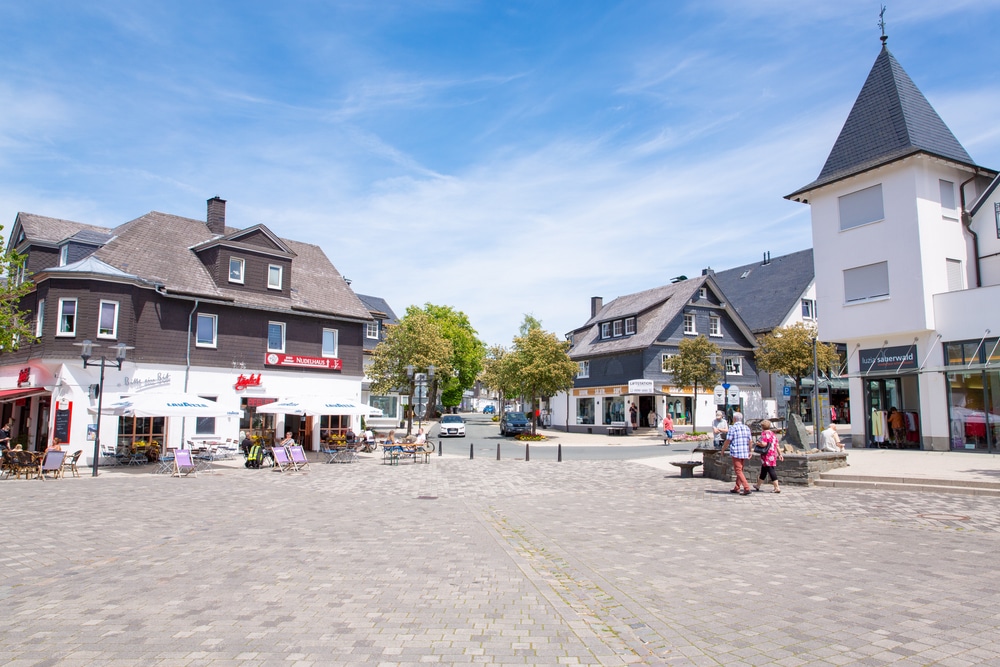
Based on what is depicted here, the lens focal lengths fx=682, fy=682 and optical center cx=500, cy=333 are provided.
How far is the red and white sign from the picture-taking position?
29375 millimetres

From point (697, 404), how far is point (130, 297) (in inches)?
1399

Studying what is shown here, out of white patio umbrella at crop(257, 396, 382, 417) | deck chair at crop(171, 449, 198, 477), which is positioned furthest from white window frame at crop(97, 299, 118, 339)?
deck chair at crop(171, 449, 198, 477)

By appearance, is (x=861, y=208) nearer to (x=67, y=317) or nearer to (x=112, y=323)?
(x=112, y=323)

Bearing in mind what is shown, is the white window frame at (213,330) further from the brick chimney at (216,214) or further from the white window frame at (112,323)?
the brick chimney at (216,214)

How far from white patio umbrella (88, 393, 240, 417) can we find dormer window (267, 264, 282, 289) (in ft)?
28.2

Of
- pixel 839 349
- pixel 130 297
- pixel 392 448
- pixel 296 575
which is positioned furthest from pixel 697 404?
pixel 296 575

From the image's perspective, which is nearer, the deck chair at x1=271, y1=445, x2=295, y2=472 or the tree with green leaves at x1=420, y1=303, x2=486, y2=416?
the deck chair at x1=271, y1=445, x2=295, y2=472

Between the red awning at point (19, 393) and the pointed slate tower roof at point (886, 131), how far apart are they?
30.0 metres

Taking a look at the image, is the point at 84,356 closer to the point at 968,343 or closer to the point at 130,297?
the point at 130,297

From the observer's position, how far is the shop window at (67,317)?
79.0 feet

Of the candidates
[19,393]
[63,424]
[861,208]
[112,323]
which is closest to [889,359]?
[861,208]

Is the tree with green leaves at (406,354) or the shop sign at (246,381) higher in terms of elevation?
the tree with green leaves at (406,354)

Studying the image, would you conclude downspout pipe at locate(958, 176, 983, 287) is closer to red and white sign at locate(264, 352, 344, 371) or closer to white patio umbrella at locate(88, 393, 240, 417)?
red and white sign at locate(264, 352, 344, 371)

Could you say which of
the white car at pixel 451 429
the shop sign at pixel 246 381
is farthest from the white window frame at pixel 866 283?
the white car at pixel 451 429
